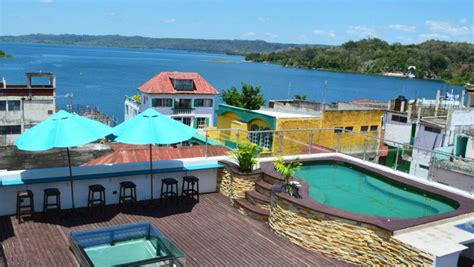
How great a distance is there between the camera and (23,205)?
32.2ft

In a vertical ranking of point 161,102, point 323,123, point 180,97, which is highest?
point 323,123

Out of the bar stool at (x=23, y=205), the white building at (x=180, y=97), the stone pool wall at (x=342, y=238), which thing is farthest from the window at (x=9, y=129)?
the stone pool wall at (x=342, y=238)

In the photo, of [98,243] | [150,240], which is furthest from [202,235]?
[98,243]

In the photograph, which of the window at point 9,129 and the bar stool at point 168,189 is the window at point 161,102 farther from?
the bar stool at point 168,189

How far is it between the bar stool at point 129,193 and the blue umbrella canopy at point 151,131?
1.28 metres

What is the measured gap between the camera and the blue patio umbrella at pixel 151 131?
32.8 feet

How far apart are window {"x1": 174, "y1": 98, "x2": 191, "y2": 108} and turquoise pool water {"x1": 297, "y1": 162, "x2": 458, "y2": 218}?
34.1 m

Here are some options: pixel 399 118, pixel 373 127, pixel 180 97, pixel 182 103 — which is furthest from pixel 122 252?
pixel 182 103

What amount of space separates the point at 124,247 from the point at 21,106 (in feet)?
152

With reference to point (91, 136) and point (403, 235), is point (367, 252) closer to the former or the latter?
point (403, 235)

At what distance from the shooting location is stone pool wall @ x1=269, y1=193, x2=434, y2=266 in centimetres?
807

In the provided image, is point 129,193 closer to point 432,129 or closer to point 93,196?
point 93,196

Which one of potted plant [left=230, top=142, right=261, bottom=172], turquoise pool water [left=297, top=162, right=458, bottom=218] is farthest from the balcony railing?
potted plant [left=230, top=142, right=261, bottom=172]

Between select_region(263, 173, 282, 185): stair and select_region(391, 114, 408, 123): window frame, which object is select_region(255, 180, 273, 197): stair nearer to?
select_region(263, 173, 282, 185): stair
